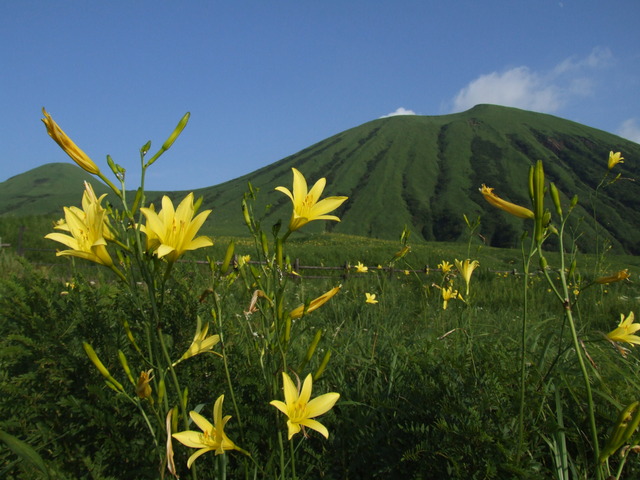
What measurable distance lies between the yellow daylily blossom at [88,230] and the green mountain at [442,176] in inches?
2549

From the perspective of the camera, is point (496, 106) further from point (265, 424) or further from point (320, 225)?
point (265, 424)

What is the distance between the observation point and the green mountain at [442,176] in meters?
72.9

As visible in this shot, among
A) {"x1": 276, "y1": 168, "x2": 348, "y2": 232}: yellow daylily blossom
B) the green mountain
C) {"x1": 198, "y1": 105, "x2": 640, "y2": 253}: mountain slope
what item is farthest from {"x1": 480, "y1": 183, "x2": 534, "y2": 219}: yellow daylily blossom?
the green mountain

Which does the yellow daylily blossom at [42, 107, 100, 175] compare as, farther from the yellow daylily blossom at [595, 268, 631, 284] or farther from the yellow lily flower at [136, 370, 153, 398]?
the yellow daylily blossom at [595, 268, 631, 284]

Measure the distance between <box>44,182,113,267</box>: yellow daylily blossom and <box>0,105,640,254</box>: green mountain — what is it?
6474 cm

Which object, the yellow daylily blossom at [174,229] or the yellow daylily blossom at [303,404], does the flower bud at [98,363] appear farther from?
the yellow daylily blossom at [303,404]

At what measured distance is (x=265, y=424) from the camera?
1.55 m

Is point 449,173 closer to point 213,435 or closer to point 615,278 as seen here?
point 615,278

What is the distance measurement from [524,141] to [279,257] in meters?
101

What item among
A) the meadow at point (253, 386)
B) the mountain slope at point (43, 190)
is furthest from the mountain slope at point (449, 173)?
the meadow at point (253, 386)

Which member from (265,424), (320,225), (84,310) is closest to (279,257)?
(265,424)

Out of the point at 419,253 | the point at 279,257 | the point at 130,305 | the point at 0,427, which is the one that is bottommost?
the point at 419,253

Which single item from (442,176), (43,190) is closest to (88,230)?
(442,176)

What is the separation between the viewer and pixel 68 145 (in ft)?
3.62
